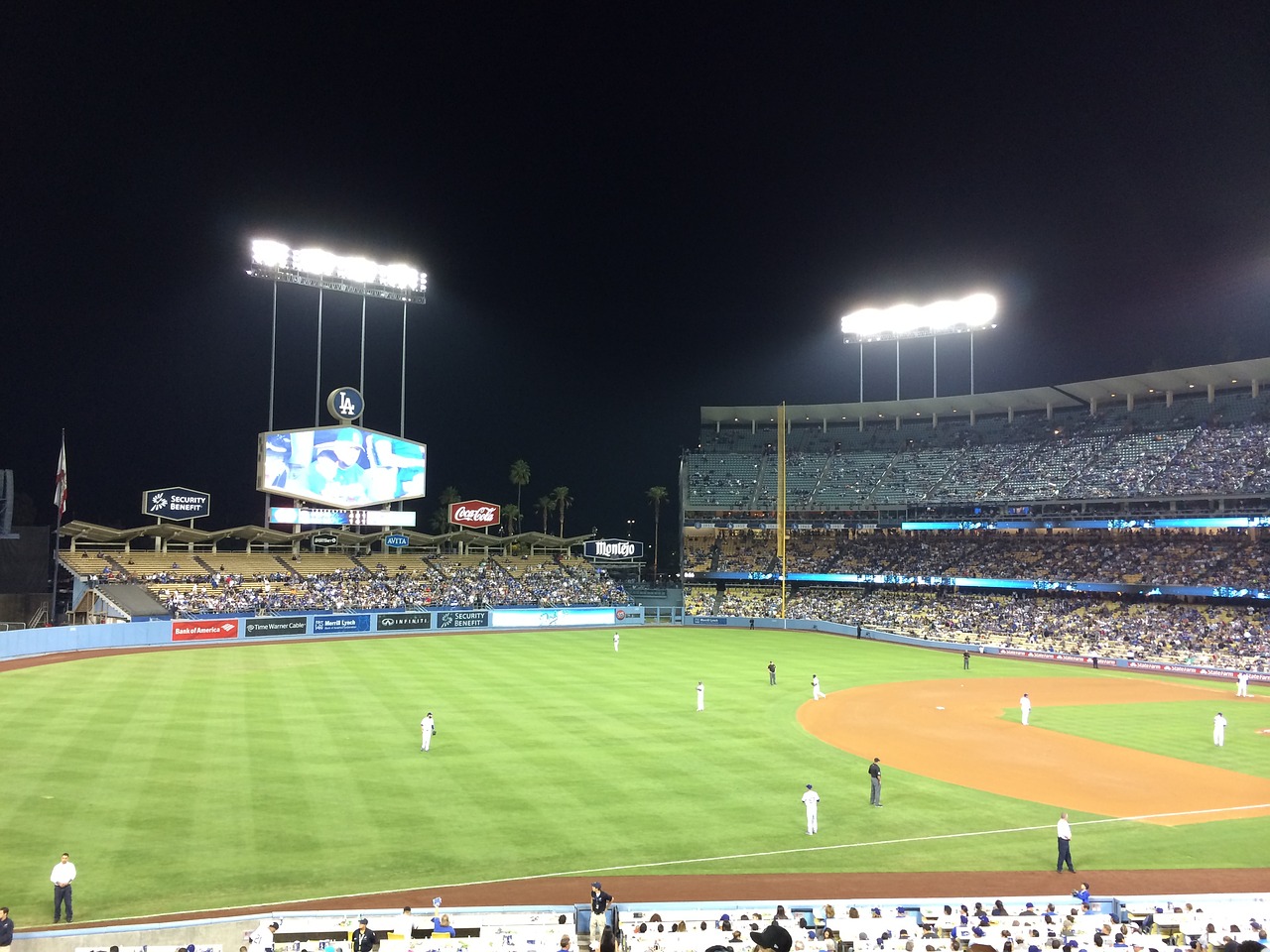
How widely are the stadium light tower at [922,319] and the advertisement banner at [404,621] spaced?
46.5m

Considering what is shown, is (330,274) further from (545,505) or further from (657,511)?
(657,511)

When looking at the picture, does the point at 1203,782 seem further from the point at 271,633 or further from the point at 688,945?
the point at 271,633

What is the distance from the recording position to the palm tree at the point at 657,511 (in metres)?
110

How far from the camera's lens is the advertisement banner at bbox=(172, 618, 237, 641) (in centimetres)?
4891

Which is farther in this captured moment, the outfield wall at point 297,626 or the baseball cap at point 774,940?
the outfield wall at point 297,626

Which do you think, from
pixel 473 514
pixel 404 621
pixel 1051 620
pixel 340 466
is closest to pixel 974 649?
pixel 1051 620

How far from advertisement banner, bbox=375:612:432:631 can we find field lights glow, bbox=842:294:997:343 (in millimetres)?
46611

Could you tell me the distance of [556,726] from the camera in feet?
92.4

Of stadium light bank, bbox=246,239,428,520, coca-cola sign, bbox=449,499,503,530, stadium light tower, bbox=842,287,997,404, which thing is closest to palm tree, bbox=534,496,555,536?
coca-cola sign, bbox=449,499,503,530

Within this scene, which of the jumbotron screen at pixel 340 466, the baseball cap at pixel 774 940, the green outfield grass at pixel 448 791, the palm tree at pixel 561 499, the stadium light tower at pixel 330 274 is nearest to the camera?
the baseball cap at pixel 774 940

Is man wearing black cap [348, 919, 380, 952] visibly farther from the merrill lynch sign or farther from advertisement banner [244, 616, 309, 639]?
the merrill lynch sign

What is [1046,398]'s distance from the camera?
2923 inches

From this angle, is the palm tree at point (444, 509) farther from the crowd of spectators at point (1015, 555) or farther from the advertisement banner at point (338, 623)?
the advertisement banner at point (338, 623)

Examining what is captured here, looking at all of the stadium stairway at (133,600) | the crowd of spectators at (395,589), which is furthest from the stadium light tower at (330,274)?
the stadium stairway at (133,600)
